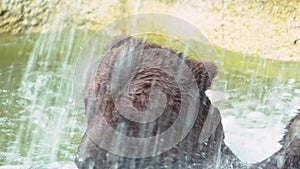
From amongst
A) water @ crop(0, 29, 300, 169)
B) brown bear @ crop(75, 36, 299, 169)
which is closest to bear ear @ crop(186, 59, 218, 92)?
brown bear @ crop(75, 36, 299, 169)

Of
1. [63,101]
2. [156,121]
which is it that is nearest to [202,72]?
[156,121]

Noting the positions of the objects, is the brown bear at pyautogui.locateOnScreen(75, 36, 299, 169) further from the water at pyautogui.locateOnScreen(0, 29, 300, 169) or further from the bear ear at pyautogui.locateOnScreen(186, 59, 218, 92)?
the water at pyautogui.locateOnScreen(0, 29, 300, 169)

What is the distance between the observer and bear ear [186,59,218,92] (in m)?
2.12

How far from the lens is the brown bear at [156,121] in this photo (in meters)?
2.01

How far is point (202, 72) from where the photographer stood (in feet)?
7.04

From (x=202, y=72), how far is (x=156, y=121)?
0.26 m

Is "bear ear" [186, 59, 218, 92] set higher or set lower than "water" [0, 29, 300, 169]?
higher

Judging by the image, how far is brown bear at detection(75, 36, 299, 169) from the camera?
2.01 meters

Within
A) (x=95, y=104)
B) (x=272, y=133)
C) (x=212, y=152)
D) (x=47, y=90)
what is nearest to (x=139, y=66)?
(x=95, y=104)

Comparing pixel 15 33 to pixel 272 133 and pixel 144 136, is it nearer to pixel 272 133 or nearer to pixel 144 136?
pixel 272 133

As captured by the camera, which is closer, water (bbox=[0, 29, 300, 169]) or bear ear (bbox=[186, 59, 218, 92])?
bear ear (bbox=[186, 59, 218, 92])

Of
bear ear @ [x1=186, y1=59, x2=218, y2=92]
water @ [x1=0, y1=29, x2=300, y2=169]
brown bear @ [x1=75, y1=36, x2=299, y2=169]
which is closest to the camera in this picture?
brown bear @ [x1=75, y1=36, x2=299, y2=169]

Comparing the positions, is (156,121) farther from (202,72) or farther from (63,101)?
(63,101)

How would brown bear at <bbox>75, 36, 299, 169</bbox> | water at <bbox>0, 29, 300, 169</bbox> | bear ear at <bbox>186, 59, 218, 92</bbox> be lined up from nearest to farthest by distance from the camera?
brown bear at <bbox>75, 36, 299, 169</bbox> < bear ear at <bbox>186, 59, 218, 92</bbox> < water at <bbox>0, 29, 300, 169</bbox>
